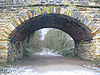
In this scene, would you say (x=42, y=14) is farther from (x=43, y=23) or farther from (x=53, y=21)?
(x=43, y=23)

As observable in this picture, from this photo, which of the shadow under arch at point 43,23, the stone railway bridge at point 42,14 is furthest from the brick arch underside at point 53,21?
the stone railway bridge at point 42,14

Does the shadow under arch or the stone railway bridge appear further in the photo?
the shadow under arch

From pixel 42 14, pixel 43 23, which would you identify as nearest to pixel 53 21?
pixel 43 23

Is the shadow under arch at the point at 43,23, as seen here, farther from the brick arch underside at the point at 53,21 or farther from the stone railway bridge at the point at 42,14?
the stone railway bridge at the point at 42,14

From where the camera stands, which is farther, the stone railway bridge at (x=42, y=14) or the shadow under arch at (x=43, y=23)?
the shadow under arch at (x=43, y=23)

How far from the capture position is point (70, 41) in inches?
613

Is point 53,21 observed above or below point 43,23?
above

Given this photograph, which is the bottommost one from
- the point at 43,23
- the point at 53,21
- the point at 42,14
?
the point at 43,23

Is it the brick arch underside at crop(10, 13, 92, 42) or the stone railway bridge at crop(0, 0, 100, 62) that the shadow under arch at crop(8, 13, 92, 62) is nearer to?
the brick arch underside at crop(10, 13, 92, 42)

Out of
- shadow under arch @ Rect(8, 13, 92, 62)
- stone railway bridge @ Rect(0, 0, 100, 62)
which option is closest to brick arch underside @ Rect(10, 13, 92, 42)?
shadow under arch @ Rect(8, 13, 92, 62)

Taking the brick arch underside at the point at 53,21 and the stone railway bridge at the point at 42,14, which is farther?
the brick arch underside at the point at 53,21

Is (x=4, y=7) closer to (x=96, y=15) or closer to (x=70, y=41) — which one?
(x=96, y=15)

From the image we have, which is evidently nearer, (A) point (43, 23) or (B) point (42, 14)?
(B) point (42, 14)

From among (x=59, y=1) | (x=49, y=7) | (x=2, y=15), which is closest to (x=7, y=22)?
(x=2, y=15)
